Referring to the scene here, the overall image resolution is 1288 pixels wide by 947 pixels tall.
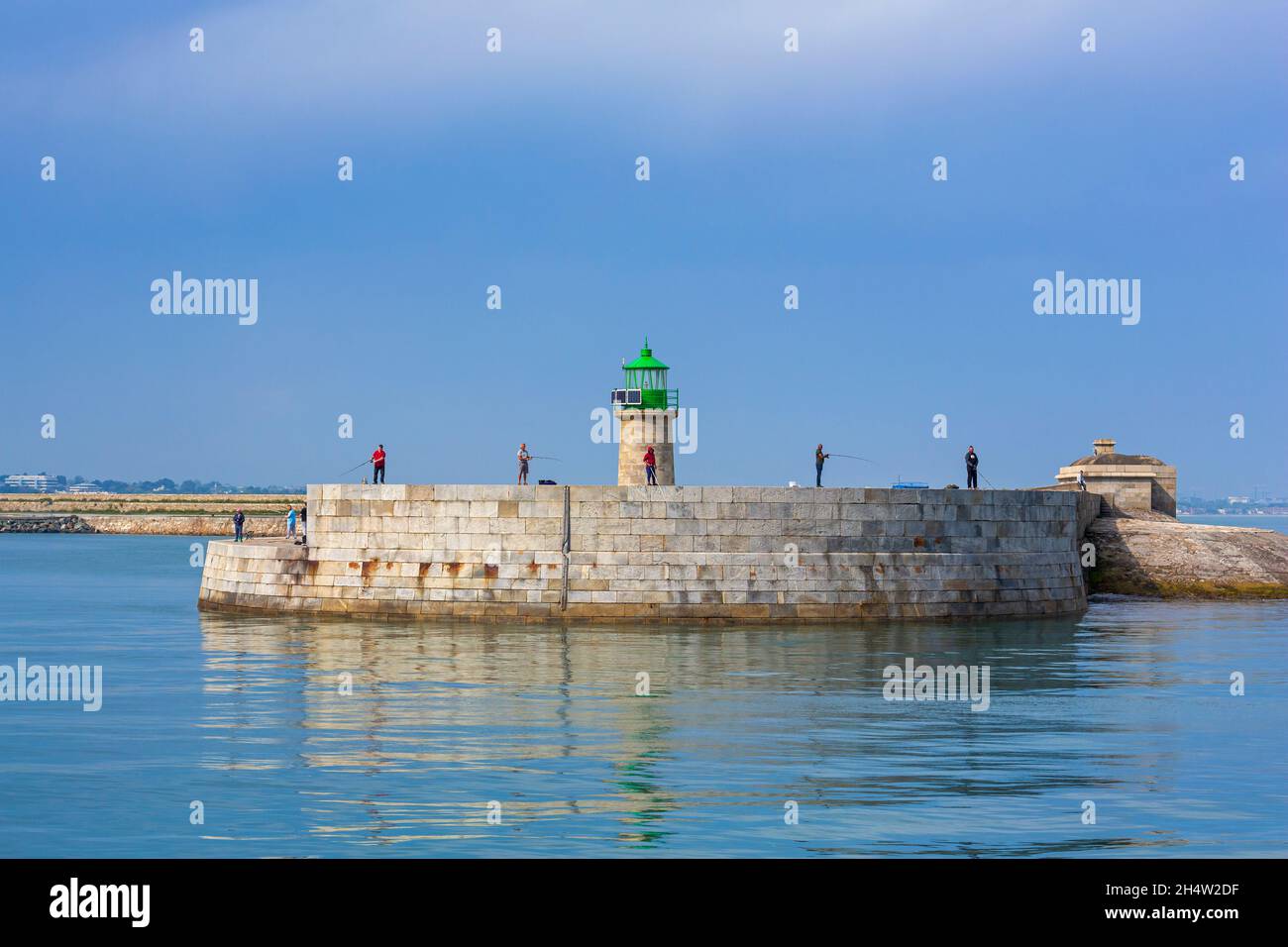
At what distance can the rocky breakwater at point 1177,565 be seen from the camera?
39.1 meters

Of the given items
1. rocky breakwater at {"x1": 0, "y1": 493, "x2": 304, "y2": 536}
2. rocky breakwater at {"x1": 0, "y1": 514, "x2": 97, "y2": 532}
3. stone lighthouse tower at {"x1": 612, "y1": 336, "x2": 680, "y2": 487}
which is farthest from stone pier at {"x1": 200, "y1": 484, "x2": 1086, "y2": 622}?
rocky breakwater at {"x1": 0, "y1": 514, "x2": 97, "y2": 532}

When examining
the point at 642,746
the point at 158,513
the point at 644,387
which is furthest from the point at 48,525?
the point at 642,746

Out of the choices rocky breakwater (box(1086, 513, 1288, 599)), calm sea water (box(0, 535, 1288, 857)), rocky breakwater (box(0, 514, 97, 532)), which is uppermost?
rocky breakwater (box(0, 514, 97, 532))

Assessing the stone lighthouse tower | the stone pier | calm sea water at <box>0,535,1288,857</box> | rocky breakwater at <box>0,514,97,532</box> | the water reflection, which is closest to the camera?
calm sea water at <box>0,535,1288,857</box>

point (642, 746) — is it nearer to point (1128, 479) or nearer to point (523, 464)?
point (523, 464)

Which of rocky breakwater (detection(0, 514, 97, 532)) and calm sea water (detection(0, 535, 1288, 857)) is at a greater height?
rocky breakwater (detection(0, 514, 97, 532))

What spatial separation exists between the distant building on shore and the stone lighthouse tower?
12.4 metres

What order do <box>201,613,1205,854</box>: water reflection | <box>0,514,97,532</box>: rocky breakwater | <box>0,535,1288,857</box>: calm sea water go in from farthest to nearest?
<box>0,514,97,532</box>: rocky breakwater → <box>201,613,1205,854</box>: water reflection → <box>0,535,1288,857</box>: calm sea water

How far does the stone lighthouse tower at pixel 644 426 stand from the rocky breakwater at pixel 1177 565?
11.2m

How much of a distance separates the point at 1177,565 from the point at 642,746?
2598cm

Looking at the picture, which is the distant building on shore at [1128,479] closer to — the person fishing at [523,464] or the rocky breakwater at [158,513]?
the person fishing at [523,464]

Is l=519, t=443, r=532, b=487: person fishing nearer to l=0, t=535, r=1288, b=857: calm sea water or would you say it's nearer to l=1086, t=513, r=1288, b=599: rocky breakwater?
l=0, t=535, r=1288, b=857: calm sea water

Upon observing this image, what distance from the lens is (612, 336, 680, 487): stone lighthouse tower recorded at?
3744cm
